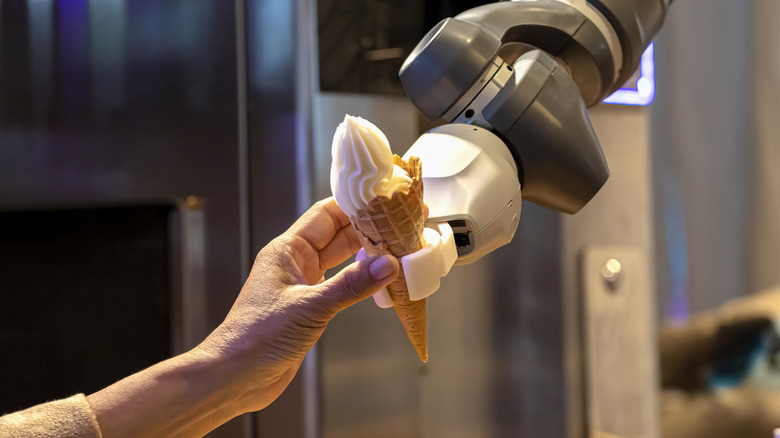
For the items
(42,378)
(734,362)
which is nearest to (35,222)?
(42,378)

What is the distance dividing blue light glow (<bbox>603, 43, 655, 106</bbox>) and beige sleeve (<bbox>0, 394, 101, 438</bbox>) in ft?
2.58

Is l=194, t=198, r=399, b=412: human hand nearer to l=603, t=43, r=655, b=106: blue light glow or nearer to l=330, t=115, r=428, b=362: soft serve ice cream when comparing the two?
l=330, t=115, r=428, b=362: soft serve ice cream

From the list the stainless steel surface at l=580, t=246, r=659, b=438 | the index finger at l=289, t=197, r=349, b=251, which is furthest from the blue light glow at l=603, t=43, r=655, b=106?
the index finger at l=289, t=197, r=349, b=251

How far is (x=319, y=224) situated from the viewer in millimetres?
635

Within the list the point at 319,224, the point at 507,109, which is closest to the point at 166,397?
the point at 319,224

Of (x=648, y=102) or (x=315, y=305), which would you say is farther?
(x=648, y=102)

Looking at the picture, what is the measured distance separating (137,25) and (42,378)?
1.78 ft

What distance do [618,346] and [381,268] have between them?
0.64m

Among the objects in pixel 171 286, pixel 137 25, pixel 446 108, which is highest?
pixel 137 25

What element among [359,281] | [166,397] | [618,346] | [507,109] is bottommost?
[618,346]

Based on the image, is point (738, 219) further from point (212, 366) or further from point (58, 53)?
point (58, 53)

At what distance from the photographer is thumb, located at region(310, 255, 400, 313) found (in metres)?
0.49

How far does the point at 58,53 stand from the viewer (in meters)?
1.05

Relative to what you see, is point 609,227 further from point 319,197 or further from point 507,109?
point 507,109
